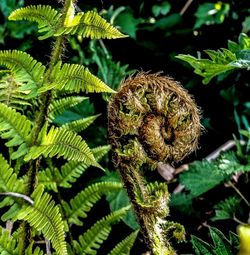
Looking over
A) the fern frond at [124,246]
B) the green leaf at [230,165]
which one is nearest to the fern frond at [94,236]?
the fern frond at [124,246]

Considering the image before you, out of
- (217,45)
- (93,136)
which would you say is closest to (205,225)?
(93,136)

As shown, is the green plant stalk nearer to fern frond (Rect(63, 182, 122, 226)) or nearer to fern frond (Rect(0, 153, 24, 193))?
fern frond (Rect(0, 153, 24, 193))

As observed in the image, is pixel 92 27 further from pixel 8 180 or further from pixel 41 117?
pixel 8 180

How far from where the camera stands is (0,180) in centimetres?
125

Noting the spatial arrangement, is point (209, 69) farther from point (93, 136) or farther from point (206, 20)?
point (206, 20)

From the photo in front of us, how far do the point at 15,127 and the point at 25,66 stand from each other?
13 centimetres

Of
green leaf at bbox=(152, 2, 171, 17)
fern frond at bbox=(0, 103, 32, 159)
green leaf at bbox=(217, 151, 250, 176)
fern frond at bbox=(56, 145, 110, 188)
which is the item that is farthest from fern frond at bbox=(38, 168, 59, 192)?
green leaf at bbox=(152, 2, 171, 17)

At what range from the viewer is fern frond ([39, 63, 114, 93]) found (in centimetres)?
114

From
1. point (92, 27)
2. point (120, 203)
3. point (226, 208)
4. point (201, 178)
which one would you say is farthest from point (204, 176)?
point (92, 27)

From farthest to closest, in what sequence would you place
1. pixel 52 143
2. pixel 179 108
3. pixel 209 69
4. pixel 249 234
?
pixel 209 69 → pixel 179 108 → pixel 52 143 → pixel 249 234

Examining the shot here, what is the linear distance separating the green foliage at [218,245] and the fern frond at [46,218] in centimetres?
32

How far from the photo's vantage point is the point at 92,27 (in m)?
1.14

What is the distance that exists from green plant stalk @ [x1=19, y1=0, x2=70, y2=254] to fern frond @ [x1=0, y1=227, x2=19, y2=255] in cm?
2

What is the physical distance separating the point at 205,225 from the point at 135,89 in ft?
2.63
